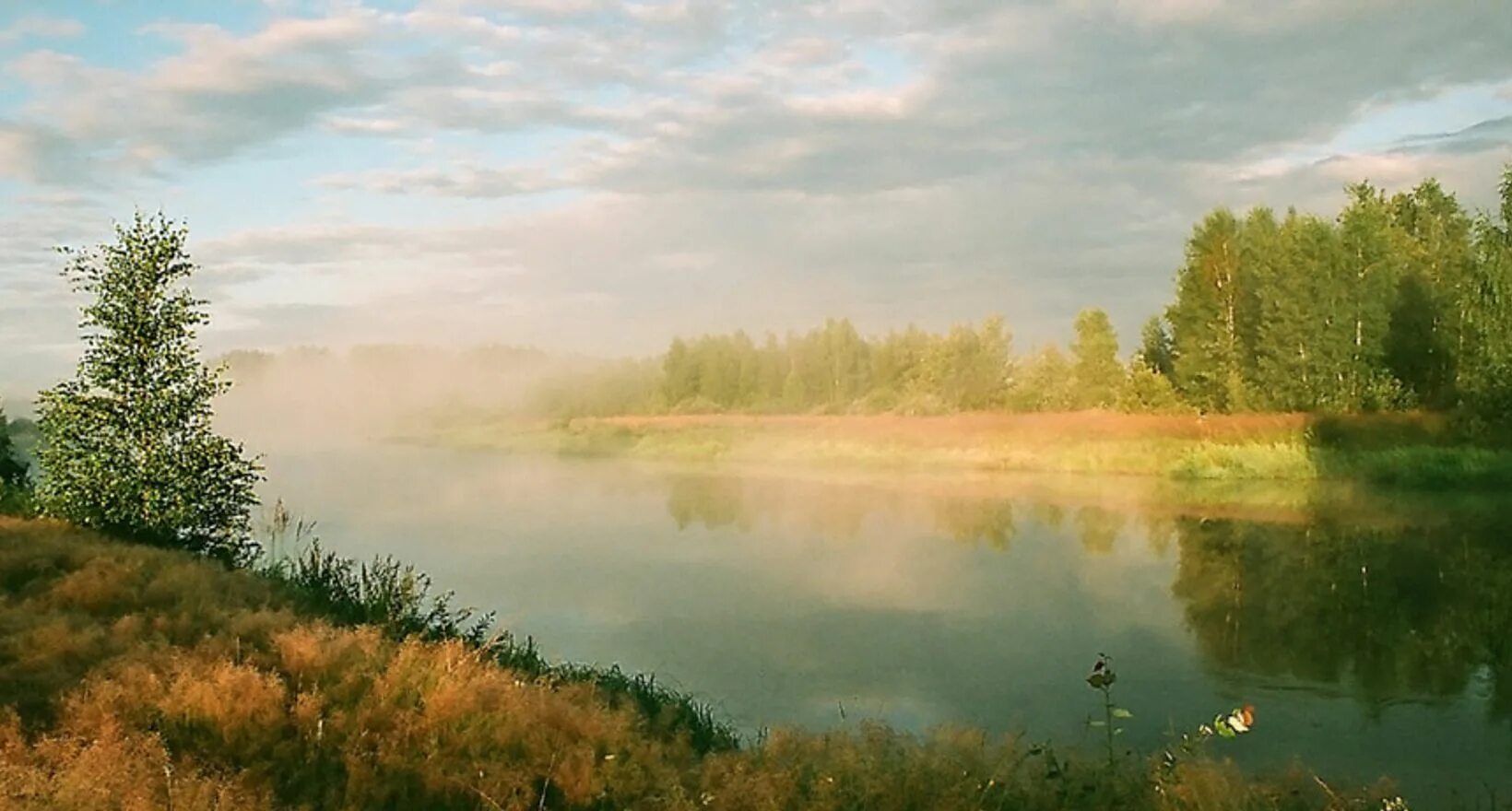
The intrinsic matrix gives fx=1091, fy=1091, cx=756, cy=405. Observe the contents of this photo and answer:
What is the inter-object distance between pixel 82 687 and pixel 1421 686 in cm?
959

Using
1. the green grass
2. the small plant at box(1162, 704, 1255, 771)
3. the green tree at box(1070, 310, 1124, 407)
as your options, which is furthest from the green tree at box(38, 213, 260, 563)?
the green tree at box(1070, 310, 1124, 407)

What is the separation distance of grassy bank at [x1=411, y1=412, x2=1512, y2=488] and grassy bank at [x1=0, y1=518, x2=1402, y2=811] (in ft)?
62.0

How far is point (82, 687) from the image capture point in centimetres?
548

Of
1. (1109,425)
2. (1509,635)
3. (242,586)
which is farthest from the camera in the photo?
(1109,425)

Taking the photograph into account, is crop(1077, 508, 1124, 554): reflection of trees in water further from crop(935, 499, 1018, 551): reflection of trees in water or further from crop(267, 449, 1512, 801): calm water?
crop(935, 499, 1018, 551): reflection of trees in water

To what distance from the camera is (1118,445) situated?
27375 mm

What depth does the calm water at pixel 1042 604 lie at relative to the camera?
8391 millimetres

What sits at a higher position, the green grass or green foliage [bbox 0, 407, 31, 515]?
green foliage [bbox 0, 407, 31, 515]

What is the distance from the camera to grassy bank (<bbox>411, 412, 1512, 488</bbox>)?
881 inches

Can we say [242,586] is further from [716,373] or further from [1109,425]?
[716,373]

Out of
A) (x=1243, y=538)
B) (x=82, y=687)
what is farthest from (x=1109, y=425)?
(x=82, y=687)

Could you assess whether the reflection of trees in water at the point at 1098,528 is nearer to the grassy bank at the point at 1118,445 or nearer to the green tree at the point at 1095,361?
the grassy bank at the point at 1118,445

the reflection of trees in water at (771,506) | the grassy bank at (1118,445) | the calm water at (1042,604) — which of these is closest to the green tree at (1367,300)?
the grassy bank at (1118,445)

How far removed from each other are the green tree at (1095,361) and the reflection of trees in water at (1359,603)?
2131 centimetres
